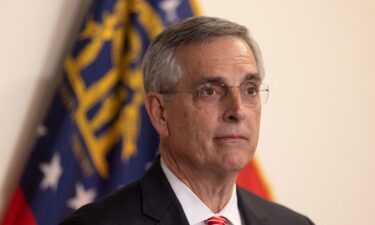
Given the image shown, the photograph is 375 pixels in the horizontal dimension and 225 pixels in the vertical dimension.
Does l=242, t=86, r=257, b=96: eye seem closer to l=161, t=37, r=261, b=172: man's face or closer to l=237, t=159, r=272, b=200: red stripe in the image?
l=161, t=37, r=261, b=172: man's face

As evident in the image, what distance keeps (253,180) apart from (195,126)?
1506mm

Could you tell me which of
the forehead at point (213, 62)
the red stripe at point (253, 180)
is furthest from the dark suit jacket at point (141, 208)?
the red stripe at point (253, 180)

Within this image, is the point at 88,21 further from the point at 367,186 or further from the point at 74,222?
the point at 367,186

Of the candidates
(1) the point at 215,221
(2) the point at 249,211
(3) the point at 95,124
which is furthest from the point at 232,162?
(3) the point at 95,124

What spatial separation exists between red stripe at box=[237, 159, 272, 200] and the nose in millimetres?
1419

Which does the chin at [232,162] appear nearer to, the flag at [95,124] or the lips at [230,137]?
the lips at [230,137]

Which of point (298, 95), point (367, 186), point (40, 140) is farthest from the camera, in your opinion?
point (367, 186)

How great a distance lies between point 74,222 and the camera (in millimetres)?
1943

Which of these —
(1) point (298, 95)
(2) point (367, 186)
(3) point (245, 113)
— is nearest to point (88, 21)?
(3) point (245, 113)

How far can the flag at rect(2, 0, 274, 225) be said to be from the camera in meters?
2.82

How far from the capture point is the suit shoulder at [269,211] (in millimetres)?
2289

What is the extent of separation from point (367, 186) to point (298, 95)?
0.75m

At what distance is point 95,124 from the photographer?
2.89m

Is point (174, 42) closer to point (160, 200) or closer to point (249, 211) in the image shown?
point (160, 200)
